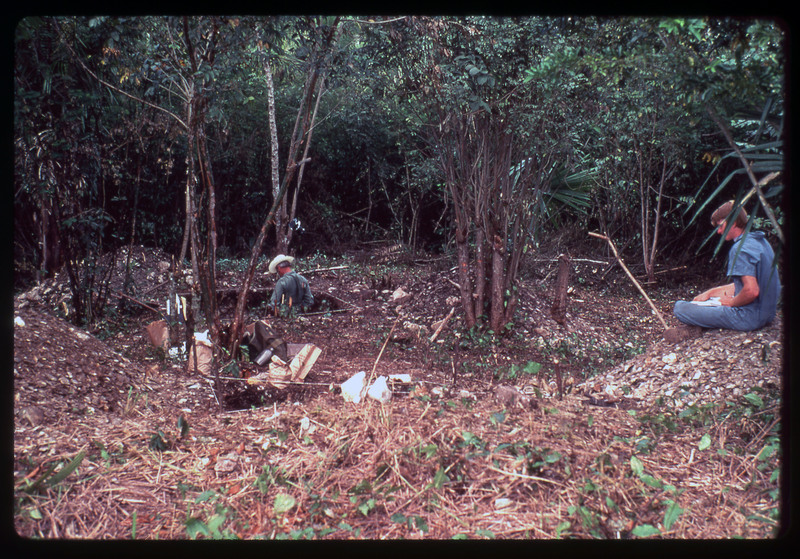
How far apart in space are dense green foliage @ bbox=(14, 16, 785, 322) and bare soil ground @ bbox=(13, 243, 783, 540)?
119 cm

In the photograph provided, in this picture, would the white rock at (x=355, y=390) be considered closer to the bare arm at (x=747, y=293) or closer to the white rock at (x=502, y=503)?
the white rock at (x=502, y=503)

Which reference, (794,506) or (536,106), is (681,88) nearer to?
(794,506)

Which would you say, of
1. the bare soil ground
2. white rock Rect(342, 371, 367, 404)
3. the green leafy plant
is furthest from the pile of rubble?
the green leafy plant

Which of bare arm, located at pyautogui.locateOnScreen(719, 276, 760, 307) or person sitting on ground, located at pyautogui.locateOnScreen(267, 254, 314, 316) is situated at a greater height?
bare arm, located at pyautogui.locateOnScreen(719, 276, 760, 307)

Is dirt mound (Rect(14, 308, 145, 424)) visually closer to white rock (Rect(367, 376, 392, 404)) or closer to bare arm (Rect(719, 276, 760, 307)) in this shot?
white rock (Rect(367, 376, 392, 404))

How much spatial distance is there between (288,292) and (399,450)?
4.65m

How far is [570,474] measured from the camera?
235 centimetres

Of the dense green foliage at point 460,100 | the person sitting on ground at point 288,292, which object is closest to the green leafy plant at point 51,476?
the dense green foliage at point 460,100

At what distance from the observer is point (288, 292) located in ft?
22.7

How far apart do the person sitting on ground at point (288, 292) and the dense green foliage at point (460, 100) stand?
1111mm

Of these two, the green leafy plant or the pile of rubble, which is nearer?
the green leafy plant

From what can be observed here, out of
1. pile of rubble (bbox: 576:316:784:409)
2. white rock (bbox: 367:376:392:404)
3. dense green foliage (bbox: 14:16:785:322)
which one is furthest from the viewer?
pile of rubble (bbox: 576:316:784:409)

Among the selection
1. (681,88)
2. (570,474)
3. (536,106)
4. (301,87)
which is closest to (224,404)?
(570,474)

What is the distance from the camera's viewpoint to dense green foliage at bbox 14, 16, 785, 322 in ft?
10.1
